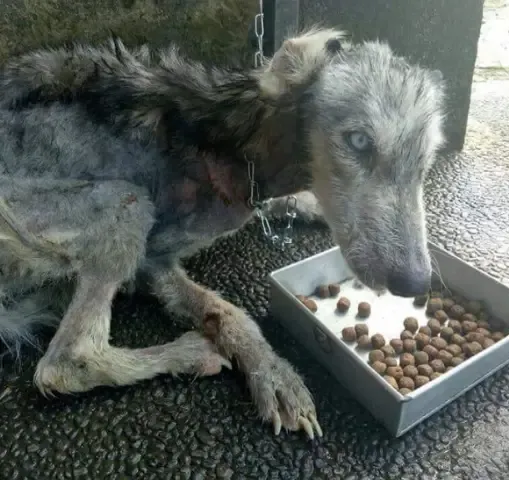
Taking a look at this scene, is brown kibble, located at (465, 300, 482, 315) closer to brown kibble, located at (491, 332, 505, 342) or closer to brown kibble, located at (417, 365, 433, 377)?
brown kibble, located at (491, 332, 505, 342)

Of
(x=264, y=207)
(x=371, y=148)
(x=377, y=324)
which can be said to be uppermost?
(x=371, y=148)

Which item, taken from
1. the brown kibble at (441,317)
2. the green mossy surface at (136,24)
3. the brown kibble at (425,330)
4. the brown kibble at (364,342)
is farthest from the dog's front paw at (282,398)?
the green mossy surface at (136,24)

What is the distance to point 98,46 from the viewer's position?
7.50ft

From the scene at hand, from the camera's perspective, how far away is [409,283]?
5.58ft

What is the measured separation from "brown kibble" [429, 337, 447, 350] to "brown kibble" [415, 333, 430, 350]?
0.02 m

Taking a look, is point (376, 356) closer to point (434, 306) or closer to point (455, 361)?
point (455, 361)

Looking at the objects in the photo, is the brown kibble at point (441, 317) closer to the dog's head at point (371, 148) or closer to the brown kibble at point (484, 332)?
the brown kibble at point (484, 332)

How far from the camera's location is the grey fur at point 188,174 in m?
1.78

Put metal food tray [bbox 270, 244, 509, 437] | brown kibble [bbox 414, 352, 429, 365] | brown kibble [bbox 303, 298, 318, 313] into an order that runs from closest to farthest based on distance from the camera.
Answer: metal food tray [bbox 270, 244, 509, 437] < brown kibble [bbox 414, 352, 429, 365] < brown kibble [bbox 303, 298, 318, 313]

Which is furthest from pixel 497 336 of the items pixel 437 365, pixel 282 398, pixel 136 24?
pixel 136 24

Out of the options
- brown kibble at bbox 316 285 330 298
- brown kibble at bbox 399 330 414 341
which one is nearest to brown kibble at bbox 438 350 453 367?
brown kibble at bbox 399 330 414 341

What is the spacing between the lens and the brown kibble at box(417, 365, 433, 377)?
178cm

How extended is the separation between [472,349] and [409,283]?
36 cm

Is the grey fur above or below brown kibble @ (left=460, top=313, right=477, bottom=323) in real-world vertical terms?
above
